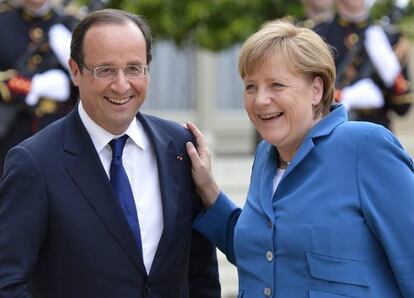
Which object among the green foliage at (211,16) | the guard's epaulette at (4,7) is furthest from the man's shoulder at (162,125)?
the green foliage at (211,16)

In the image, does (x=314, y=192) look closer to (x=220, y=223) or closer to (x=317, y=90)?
(x=317, y=90)

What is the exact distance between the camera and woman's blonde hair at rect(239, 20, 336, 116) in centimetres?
361

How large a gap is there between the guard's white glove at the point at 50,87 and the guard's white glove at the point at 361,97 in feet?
5.87

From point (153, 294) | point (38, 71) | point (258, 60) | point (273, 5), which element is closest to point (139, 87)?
point (258, 60)

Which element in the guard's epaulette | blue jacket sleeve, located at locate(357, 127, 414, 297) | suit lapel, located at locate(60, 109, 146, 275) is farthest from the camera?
the guard's epaulette

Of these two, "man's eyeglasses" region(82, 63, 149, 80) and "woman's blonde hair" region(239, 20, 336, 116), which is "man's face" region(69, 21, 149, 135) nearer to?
"man's eyeglasses" region(82, 63, 149, 80)

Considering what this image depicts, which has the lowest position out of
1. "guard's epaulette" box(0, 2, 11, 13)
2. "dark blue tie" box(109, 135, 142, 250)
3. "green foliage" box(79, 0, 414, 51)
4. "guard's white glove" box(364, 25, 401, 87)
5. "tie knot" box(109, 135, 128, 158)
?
"dark blue tie" box(109, 135, 142, 250)

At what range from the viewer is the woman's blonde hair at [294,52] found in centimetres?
361

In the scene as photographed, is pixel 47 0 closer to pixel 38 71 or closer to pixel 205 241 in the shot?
pixel 38 71

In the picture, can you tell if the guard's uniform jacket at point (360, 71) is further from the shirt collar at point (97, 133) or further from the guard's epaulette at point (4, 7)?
the shirt collar at point (97, 133)

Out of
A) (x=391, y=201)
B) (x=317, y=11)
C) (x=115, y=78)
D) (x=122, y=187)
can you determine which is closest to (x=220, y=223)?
(x=122, y=187)

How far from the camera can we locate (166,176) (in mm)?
3885

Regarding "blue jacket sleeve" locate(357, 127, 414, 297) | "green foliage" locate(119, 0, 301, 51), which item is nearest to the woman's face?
"blue jacket sleeve" locate(357, 127, 414, 297)

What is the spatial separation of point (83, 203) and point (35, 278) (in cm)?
30
